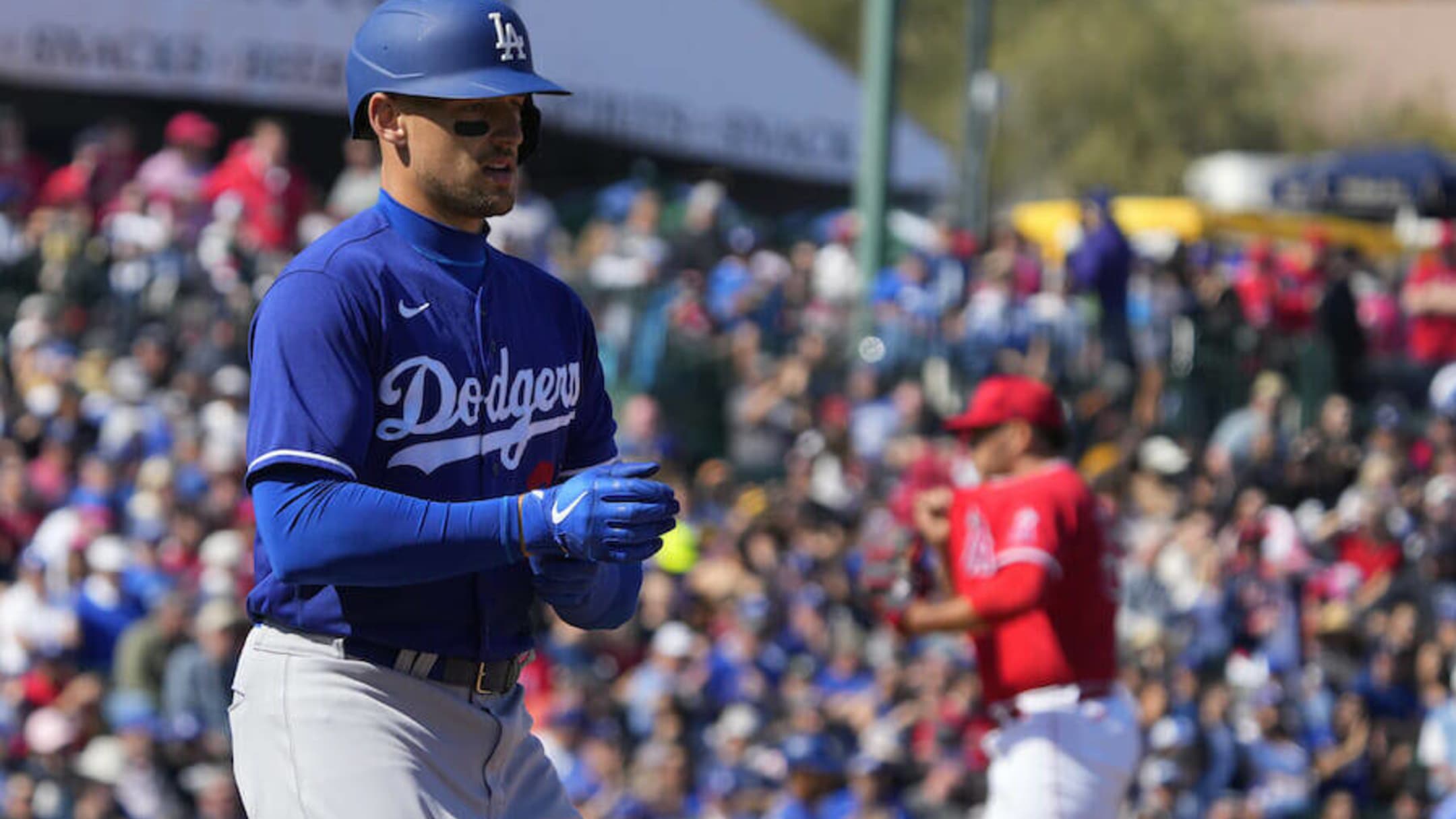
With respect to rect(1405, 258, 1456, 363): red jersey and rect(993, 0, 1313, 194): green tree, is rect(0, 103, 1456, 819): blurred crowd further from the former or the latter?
rect(993, 0, 1313, 194): green tree

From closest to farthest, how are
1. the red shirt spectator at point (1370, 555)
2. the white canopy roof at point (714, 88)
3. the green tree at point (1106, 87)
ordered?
the red shirt spectator at point (1370, 555)
the white canopy roof at point (714, 88)
the green tree at point (1106, 87)

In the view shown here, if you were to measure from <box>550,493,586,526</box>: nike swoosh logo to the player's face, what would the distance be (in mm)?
560

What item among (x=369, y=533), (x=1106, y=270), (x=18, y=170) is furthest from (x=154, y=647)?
(x=369, y=533)

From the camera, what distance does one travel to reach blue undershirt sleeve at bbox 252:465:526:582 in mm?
3299

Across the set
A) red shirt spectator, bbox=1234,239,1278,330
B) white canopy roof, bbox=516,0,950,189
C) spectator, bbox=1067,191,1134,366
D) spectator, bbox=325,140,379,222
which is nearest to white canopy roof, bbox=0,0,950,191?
white canopy roof, bbox=516,0,950,189

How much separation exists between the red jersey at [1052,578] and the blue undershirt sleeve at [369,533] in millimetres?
2978

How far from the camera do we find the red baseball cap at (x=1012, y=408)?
642 centimetres

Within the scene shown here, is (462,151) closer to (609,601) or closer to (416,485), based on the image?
(416,485)

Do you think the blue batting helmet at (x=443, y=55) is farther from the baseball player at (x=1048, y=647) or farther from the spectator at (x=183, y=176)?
the spectator at (x=183, y=176)

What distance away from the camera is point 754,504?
11969 mm

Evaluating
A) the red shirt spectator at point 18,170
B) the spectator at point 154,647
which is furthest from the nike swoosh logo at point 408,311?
the red shirt spectator at point 18,170

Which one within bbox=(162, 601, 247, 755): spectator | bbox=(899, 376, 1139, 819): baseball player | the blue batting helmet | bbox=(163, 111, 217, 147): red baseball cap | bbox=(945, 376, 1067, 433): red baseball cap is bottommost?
bbox=(162, 601, 247, 755): spectator

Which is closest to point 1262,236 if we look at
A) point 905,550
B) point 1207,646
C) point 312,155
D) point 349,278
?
point 312,155

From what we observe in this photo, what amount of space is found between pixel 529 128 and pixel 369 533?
92cm
